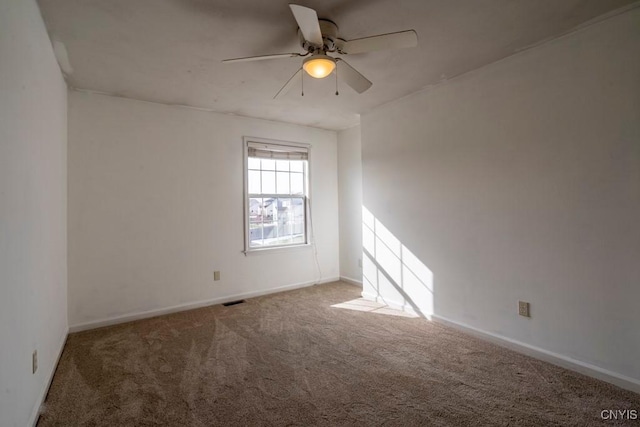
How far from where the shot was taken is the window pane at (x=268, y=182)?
448cm

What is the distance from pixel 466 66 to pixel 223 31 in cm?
210

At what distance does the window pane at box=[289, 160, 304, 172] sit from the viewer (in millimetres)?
4758

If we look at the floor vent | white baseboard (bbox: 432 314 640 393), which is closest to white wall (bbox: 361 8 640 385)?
white baseboard (bbox: 432 314 640 393)

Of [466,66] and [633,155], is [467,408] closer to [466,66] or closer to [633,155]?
[633,155]

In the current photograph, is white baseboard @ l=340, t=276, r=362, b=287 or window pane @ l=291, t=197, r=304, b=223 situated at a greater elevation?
window pane @ l=291, t=197, r=304, b=223

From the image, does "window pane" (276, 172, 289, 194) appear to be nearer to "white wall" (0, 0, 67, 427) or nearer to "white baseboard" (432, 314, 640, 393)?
"white wall" (0, 0, 67, 427)

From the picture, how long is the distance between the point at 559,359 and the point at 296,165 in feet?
12.3

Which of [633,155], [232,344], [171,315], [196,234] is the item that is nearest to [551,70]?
[633,155]

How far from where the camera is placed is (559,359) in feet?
7.79

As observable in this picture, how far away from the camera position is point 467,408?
1.91 m

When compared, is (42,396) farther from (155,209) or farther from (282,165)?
(282,165)

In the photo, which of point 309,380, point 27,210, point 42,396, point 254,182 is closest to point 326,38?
point 27,210

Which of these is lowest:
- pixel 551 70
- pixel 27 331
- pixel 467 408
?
pixel 467 408

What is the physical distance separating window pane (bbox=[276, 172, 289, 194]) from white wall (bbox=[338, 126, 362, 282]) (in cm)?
92
